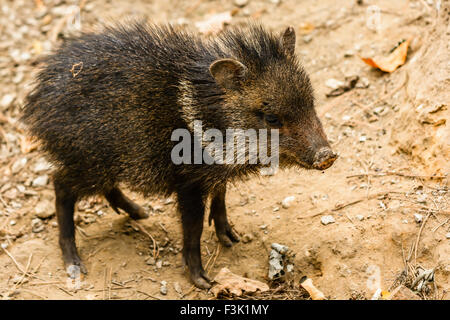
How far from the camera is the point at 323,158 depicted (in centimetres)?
399

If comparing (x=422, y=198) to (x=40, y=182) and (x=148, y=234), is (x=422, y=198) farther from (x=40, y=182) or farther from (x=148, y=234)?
(x=40, y=182)

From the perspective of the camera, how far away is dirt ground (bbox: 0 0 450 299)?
4.45 meters

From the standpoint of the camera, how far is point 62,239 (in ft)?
16.9

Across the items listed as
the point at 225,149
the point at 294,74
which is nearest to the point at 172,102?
the point at 225,149

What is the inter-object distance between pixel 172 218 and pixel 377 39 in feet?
10.4

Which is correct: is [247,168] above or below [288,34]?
below

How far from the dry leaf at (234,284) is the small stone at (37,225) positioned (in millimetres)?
1974

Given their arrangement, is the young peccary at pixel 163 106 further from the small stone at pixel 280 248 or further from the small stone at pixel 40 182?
the small stone at pixel 40 182

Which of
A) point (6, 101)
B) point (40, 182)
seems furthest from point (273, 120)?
point (6, 101)

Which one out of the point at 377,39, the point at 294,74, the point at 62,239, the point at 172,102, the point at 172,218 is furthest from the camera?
the point at 377,39

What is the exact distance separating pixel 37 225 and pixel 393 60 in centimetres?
420

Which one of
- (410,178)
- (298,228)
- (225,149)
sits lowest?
(298,228)

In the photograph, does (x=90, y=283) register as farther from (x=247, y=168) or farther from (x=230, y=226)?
(x=247, y=168)

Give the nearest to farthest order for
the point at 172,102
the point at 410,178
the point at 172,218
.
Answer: the point at 172,102
the point at 410,178
the point at 172,218
